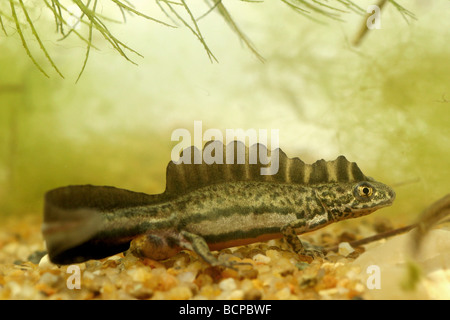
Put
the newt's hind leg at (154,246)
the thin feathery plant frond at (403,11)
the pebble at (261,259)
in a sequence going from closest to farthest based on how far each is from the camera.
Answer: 1. the newt's hind leg at (154,246)
2. the pebble at (261,259)
3. the thin feathery plant frond at (403,11)

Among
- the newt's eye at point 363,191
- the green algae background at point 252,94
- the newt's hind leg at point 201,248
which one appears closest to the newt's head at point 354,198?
the newt's eye at point 363,191

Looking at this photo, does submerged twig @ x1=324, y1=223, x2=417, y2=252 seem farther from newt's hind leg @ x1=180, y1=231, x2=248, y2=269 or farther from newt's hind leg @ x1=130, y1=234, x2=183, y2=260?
newt's hind leg @ x1=130, y1=234, x2=183, y2=260

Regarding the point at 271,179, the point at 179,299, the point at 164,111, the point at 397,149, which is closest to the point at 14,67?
the point at 164,111

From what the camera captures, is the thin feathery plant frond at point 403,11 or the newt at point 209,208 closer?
the newt at point 209,208

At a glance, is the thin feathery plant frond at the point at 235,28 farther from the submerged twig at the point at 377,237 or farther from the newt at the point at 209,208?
the submerged twig at the point at 377,237

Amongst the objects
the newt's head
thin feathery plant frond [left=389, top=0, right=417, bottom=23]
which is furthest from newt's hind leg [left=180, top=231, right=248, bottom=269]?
thin feathery plant frond [left=389, top=0, right=417, bottom=23]

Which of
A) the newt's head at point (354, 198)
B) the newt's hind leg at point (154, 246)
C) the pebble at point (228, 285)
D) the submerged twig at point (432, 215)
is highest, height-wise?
the newt's head at point (354, 198)

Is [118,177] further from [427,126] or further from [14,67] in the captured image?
[427,126]
